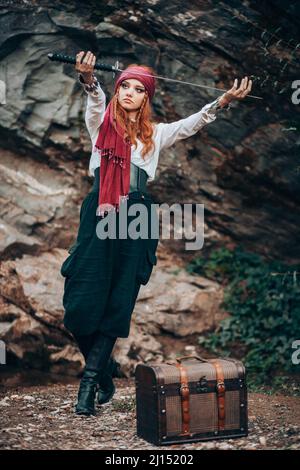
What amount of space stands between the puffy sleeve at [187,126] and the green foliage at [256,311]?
7.06ft

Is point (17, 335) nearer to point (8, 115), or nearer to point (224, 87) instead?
point (8, 115)

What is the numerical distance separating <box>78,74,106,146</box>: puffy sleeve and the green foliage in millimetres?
2584

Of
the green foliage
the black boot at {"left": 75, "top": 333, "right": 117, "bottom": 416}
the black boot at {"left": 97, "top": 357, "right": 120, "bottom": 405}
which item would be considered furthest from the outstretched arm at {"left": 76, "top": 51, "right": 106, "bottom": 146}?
the green foliage

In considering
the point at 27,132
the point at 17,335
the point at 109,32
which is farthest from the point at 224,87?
the point at 17,335

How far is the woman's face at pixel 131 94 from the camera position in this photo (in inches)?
199

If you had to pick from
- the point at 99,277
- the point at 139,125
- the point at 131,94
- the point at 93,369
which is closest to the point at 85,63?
the point at 131,94

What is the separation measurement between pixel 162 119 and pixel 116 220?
2.44 m

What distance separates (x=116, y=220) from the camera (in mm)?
4996

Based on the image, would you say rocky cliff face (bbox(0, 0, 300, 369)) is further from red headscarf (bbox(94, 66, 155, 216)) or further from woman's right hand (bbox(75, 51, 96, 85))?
woman's right hand (bbox(75, 51, 96, 85))

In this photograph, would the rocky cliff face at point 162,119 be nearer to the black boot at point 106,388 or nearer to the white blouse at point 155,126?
the black boot at point 106,388

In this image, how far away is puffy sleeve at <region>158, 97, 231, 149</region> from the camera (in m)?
5.03

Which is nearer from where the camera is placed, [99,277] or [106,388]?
[99,277]

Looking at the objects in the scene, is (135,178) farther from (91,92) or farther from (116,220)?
(91,92)

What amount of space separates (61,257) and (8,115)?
1.46 metres
